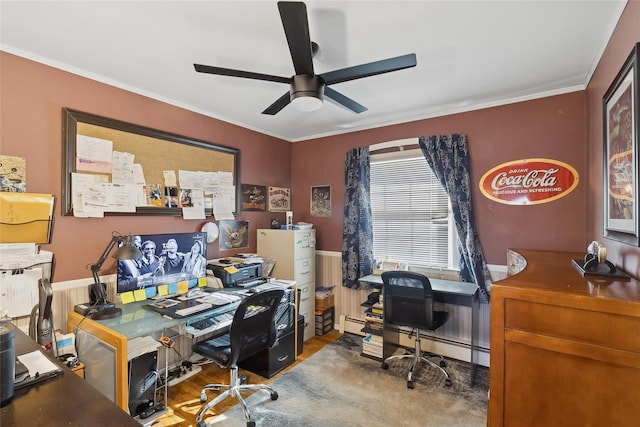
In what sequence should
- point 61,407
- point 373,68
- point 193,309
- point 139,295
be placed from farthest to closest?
point 139,295 < point 193,309 < point 373,68 < point 61,407

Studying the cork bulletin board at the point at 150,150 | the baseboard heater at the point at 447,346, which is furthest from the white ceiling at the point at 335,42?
the baseboard heater at the point at 447,346

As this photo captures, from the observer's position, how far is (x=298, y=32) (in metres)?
1.30

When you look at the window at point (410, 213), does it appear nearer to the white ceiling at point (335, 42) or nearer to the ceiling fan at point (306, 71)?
the white ceiling at point (335, 42)

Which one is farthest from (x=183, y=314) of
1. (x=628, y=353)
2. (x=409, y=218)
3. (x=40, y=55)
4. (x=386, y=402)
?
(x=409, y=218)

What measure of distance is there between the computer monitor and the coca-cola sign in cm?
276

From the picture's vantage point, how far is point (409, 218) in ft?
10.7

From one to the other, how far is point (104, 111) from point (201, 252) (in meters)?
1.36

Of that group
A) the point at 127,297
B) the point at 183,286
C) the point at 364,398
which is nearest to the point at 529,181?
the point at 364,398

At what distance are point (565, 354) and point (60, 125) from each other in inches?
119

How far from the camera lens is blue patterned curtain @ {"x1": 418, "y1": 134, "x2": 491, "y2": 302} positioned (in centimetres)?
276

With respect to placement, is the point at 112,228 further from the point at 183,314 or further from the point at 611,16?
the point at 611,16

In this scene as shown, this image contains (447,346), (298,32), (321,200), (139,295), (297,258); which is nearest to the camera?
(298,32)

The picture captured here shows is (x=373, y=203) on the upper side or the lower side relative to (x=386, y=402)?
upper

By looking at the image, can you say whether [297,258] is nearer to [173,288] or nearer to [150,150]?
[173,288]
